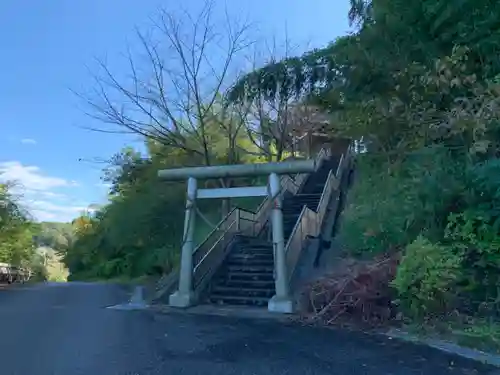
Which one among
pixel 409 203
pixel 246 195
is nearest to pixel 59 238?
pixel 246 195

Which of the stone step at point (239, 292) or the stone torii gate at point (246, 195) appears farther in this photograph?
the stone step at point (239, 292)

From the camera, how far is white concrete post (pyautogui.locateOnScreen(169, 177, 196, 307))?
10.2 m

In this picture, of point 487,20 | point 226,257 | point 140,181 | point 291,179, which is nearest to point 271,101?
point 291,179

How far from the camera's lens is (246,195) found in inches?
408

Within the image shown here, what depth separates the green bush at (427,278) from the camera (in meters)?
6.73

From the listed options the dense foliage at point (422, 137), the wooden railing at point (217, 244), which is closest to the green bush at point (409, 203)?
the dense foliage at point (422, 137)

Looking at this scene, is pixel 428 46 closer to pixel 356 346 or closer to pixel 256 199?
pixel 356 346

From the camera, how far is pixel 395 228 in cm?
818

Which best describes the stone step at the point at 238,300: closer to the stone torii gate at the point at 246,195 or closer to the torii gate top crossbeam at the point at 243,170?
the stone torii gate at the point at 246,195

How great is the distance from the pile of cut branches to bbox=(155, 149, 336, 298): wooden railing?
2.56 m

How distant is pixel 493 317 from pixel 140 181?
16.4 meters

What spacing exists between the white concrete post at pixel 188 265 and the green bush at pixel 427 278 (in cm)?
486

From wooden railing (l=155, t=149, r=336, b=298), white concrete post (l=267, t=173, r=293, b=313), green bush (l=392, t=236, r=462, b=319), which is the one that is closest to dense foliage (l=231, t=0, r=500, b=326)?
green bush (l=392, t=236, r=462, b=319)

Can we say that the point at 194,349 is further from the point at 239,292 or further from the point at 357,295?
the point at 239,292
